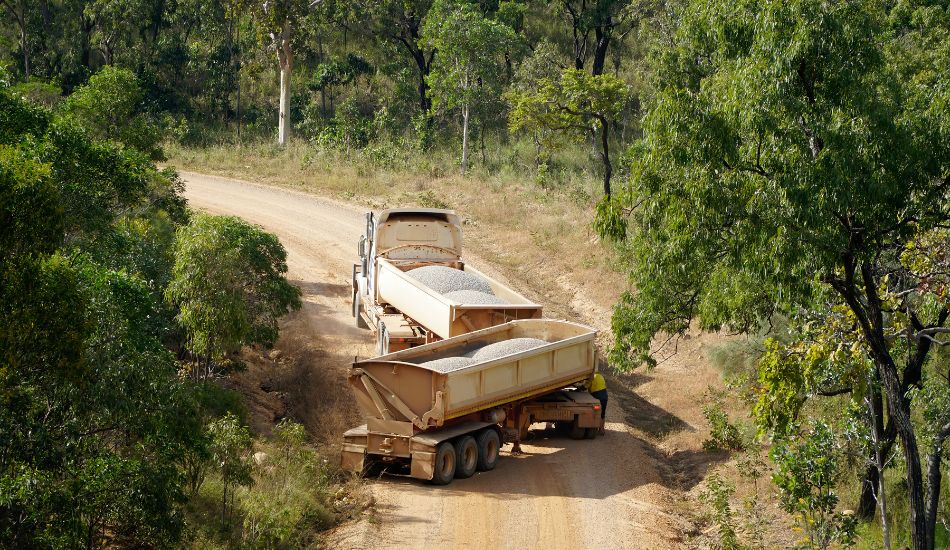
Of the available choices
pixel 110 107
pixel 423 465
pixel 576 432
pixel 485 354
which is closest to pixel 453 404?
pixel 423 465

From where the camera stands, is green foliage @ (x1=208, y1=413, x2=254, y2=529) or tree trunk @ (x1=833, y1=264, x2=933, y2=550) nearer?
tree trunk @ (x1=833, y1=264, x2=933, y2=550)

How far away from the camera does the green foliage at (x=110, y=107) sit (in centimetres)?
2531

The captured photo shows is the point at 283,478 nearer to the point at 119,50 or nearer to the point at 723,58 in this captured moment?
the point at 723,58

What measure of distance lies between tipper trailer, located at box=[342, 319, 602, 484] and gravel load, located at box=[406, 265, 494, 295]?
9.15 feet

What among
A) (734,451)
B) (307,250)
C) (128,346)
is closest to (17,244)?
(128,346)

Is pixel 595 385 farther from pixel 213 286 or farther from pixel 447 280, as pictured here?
pixel 213 286

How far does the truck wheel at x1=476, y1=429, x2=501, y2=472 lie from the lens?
17117 mm

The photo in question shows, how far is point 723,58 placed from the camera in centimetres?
1438

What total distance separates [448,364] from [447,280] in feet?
15.7

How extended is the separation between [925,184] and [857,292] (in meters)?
1.61

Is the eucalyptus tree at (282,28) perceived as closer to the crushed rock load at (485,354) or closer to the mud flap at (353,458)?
the crushed rock load at (485,354)

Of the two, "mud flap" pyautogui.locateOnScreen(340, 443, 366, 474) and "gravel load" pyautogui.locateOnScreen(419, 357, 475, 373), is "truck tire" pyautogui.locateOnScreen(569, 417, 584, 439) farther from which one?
"mud flap" pyautogui.locateOnScreen(340, 443, 366, 474)

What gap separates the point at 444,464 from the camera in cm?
1645

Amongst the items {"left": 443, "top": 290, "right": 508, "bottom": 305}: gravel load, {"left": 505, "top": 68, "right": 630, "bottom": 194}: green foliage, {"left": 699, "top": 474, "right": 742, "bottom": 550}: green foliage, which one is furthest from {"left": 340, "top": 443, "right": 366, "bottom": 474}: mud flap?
{"left": 505, "top": 68, "right": 630, "bottom": 194}: green foliage
